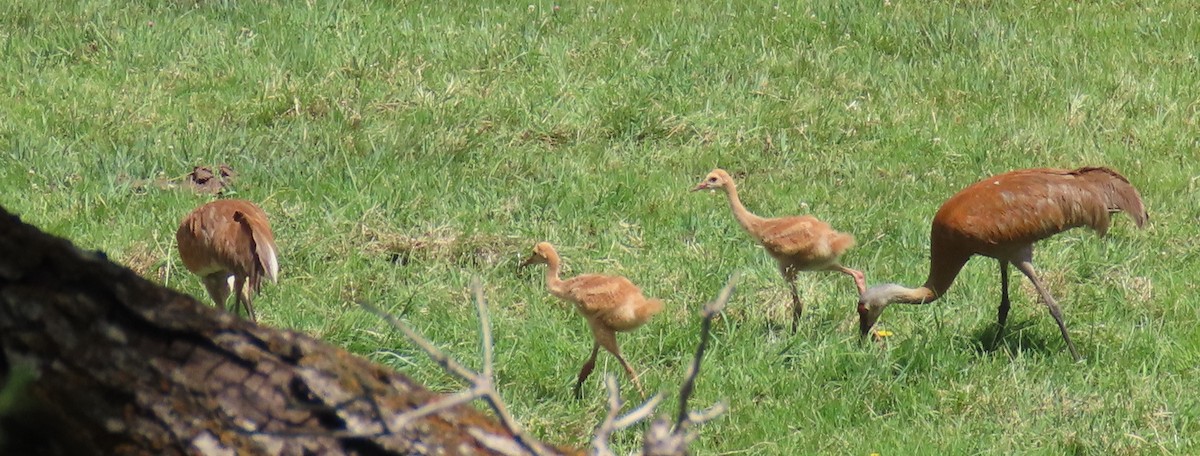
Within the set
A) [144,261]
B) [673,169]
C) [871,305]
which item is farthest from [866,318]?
[144,261]

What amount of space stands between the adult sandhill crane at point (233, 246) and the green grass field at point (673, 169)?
0.23 meters

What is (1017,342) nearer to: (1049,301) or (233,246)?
(1049,301)

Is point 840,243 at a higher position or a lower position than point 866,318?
higher

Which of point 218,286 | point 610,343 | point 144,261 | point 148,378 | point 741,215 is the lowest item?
point 144,261

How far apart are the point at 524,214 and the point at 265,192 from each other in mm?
1343

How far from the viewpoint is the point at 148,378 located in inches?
79.7

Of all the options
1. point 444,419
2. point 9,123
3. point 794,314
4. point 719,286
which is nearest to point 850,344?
point 794,314

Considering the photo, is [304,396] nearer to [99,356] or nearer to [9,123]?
[99,356]

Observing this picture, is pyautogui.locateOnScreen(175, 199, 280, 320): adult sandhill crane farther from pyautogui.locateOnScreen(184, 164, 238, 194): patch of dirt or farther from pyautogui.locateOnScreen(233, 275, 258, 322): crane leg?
pyautogui.locateOnScreen(184, 164, 238, 194): patch of dirt

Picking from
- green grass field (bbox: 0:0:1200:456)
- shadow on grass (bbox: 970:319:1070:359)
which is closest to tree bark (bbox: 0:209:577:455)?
green grass field (bbox: 0:0:1200:456)

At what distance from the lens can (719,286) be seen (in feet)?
21.2

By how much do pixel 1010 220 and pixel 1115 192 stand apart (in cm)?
58

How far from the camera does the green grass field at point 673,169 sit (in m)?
5.52

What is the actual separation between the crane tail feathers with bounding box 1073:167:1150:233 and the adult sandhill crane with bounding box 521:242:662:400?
2231 millimetres
